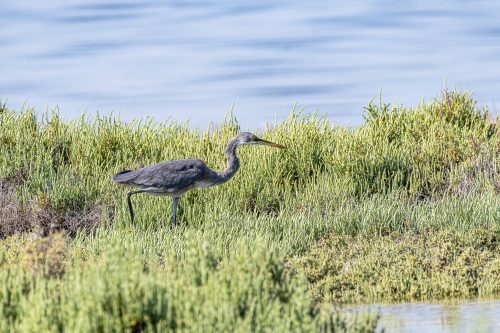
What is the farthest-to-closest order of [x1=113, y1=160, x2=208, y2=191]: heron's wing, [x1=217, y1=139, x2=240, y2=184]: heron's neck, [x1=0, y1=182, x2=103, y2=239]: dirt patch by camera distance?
[x1=0, y1=182, x2=103, y2=239]: dirt patch
[x1=217, y1=139, x2=240, y2=184]: heron's neck
[x1=113, y1=160, x2=208, y2=191]: heron's wing

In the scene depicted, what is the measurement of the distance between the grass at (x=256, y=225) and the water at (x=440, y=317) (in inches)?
14.7

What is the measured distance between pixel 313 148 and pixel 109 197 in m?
3.28

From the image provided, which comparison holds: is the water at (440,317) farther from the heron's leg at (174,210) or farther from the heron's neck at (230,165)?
the heron's neck at (230,165)

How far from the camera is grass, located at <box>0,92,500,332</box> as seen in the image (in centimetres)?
635

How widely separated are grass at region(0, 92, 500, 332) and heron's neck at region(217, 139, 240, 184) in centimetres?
36

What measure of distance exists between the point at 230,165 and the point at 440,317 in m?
5.28

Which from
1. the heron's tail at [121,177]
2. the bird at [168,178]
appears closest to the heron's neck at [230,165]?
the bird at [168,178]

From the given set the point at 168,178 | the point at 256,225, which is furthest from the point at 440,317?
the point at 168,178

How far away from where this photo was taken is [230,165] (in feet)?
42.2

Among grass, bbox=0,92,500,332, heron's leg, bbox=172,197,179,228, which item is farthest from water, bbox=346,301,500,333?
heron's leg, bbox=172,197,179,228

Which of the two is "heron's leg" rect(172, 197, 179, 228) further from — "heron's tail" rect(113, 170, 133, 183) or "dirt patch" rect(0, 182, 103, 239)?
"dirt patch" rect(0, 182, 103, 239)

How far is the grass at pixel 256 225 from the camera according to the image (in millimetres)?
6348

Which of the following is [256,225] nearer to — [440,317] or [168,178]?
[168,178]

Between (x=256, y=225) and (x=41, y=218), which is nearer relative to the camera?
(x=256, y=225)
